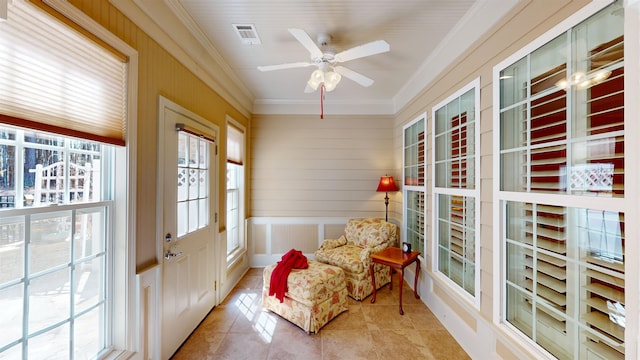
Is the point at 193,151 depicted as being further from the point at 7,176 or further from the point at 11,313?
the point at 11,313

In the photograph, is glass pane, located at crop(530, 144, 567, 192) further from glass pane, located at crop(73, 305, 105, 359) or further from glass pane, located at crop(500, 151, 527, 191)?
glass pane, located at crop(73, 305, 105, 359)

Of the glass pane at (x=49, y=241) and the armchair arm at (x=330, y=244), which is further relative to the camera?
the armchair arm at (x=330, y=244)

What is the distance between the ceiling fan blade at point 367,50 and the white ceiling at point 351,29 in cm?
32

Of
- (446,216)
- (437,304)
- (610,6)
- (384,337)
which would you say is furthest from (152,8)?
(437,304)

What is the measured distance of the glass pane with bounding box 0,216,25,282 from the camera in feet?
3.45

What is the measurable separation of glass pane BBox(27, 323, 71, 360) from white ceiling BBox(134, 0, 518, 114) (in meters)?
1.97

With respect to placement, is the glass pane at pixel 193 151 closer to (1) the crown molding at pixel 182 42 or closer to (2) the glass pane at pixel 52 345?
(1) the crown molding at pixel 182 42

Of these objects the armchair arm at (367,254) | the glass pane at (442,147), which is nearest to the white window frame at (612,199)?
the glass pane at (442,147)

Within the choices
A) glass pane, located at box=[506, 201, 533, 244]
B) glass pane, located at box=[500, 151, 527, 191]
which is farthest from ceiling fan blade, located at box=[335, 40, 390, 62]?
glass pane, located at box=[506, 201, 533, 244]

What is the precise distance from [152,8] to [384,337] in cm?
324

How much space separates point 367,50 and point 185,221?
83.0 inches

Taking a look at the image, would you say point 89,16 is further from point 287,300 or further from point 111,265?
point 287,300

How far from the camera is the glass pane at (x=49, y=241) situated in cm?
117

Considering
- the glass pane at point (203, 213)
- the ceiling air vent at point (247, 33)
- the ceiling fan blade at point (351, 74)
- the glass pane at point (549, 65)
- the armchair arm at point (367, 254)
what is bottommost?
the armchair arm at point (367, 254)
